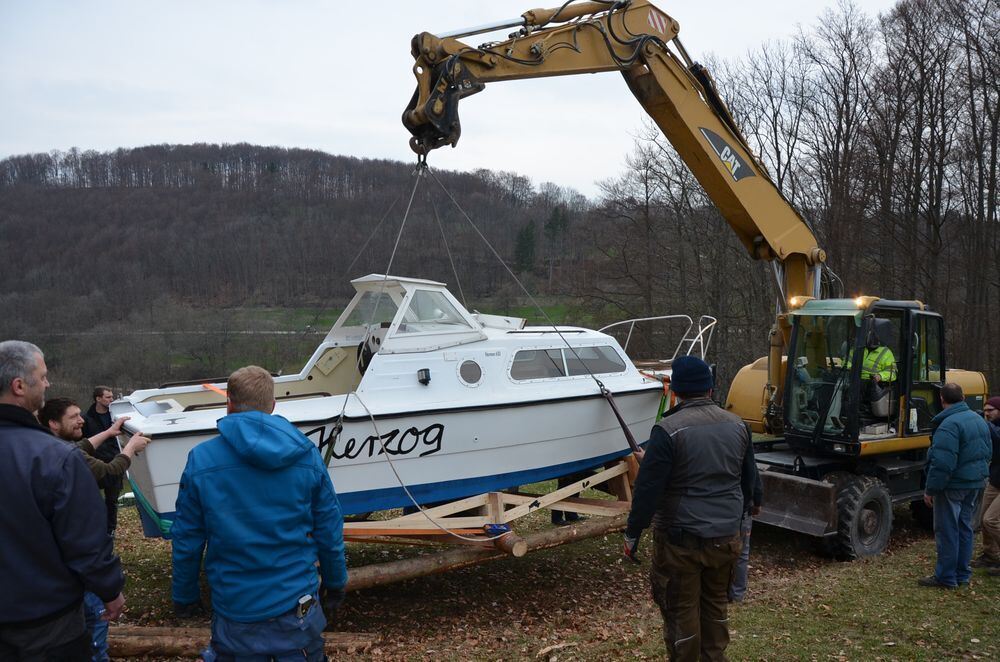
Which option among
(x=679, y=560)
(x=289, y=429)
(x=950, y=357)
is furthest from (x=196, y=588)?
(x=950, y=357)

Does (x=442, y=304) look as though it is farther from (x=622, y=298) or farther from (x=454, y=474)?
(x=622, y=298)

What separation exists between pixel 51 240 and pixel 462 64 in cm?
5529

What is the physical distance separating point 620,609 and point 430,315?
121 inches

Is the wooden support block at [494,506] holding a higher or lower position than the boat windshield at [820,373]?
lower

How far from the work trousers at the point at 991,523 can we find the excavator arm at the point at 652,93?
2110 mm

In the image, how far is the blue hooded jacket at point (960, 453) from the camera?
233 inches

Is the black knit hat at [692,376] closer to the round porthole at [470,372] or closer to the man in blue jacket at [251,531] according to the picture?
the man in blue jacket at [251,531]

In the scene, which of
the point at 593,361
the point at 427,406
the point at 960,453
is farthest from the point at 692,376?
the point at 960,453

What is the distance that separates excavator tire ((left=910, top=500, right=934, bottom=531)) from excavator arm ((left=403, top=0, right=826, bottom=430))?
2.46 meters

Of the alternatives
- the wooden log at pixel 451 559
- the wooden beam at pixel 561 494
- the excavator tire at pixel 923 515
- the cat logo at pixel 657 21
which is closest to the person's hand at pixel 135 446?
the wooden log at pixel 451 559

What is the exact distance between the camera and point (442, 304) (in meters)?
6.71

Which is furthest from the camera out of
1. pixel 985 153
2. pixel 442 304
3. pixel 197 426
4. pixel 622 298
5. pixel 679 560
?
pixel 622 298

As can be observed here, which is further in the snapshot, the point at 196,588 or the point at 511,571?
the point at 511,571

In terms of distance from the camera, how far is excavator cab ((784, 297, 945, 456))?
7332mm
